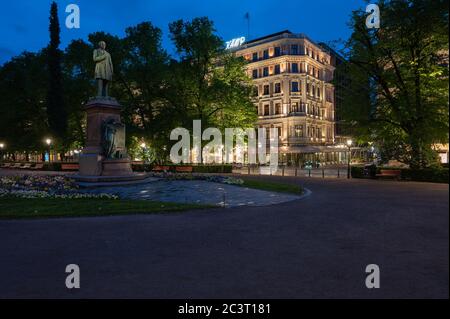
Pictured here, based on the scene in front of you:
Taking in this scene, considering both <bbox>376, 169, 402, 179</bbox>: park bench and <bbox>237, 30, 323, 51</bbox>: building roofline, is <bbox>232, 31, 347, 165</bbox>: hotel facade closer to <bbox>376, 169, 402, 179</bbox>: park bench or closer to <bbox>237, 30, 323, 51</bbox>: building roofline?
<bbox>237, 30, 323, 51</bbox>: building roofline

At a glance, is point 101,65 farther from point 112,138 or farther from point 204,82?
point 204,82

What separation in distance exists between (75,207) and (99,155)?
9.36 m

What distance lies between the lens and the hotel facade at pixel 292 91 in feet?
217

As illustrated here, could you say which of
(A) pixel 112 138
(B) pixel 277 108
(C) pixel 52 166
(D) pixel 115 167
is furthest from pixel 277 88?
(D) pixel 115 167

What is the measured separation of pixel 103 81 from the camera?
944 inches

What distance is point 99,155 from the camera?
71.5 ft

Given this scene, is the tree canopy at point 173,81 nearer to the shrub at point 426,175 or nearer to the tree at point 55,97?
the tree at point 55,97

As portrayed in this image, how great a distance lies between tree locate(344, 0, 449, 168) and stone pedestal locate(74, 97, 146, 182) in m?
22.4

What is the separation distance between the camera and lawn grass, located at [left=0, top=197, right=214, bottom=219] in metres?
11.8

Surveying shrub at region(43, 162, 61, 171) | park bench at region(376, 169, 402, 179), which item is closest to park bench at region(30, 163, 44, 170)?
shrub at region(43, 162, 61, 171)

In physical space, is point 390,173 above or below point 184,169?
below

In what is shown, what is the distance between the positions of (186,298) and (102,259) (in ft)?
9.30

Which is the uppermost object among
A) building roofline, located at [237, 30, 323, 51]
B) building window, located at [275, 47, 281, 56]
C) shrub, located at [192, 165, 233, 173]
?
building roofline, located at [237, 30, 323, 51]
